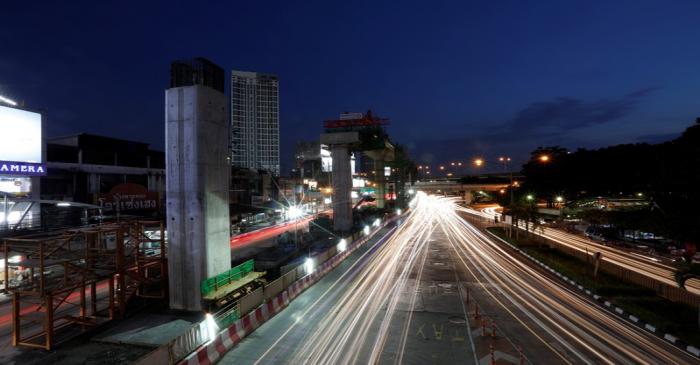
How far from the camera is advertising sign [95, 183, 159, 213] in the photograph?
45938 mm

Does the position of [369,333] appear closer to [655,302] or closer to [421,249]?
[655,302]

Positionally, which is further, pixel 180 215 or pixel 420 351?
pixel 180 215

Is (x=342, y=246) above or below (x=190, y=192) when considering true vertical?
below

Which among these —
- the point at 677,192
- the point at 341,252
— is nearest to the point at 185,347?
the point at 341,252

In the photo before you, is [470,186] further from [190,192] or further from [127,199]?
[190,192]

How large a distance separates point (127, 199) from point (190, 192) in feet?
125

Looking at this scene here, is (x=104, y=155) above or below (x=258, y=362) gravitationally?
above

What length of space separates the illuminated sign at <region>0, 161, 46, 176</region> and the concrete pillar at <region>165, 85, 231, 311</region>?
25.2 meters

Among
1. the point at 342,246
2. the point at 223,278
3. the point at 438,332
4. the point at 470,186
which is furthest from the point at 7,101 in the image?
the point at 470,186

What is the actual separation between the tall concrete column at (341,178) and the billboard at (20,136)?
1229 inches

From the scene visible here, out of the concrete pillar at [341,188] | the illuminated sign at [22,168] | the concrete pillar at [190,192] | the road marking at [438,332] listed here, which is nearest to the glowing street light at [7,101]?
the illuminated sign at [22,168]

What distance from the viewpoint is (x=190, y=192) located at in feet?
57.9

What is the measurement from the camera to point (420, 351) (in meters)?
12.7

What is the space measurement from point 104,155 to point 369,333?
5426 centimetres
